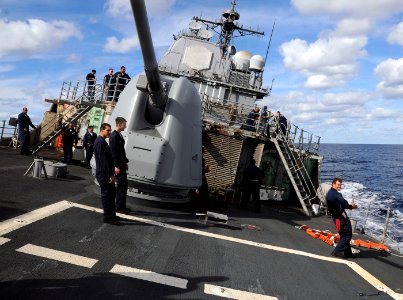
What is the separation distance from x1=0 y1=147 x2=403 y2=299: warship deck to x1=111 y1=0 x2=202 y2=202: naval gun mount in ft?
1.86

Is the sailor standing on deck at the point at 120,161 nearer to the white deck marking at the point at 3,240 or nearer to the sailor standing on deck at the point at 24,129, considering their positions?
the white deck marking at the point at 3,240

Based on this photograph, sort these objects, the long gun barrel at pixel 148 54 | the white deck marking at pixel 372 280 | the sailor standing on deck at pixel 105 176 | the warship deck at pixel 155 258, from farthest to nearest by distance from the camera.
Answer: the sailor standing on deck at pixel 105 176
the white deck marking at pixel 372 280
the long gun barrel at pixel 148 54
the warship deck at pixel 155 258

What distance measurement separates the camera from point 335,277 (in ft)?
17.5

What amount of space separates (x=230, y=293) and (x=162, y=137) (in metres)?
3.94

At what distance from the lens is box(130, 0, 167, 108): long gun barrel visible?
176 inches

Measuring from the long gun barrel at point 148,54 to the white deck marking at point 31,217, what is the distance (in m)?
2.56

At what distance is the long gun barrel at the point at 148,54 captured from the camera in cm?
447

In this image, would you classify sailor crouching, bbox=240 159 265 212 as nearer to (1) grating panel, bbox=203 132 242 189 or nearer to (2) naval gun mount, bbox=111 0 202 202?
(1) grating panel, bbox=203 132 242 189

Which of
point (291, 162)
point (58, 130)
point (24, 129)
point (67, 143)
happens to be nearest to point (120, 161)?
point (67, 143)

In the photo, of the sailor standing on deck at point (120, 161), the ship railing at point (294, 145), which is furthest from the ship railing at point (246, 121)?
the sailor standing on deck at point (120, 161)

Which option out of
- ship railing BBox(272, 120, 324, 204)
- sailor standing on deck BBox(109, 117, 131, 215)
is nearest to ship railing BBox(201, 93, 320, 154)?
ship railing BBox(272, 120, 324, 204)

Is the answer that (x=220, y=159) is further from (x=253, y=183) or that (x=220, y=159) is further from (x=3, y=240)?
(x=3, y=240)

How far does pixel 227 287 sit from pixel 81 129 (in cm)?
1541

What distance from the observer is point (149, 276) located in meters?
4.04
